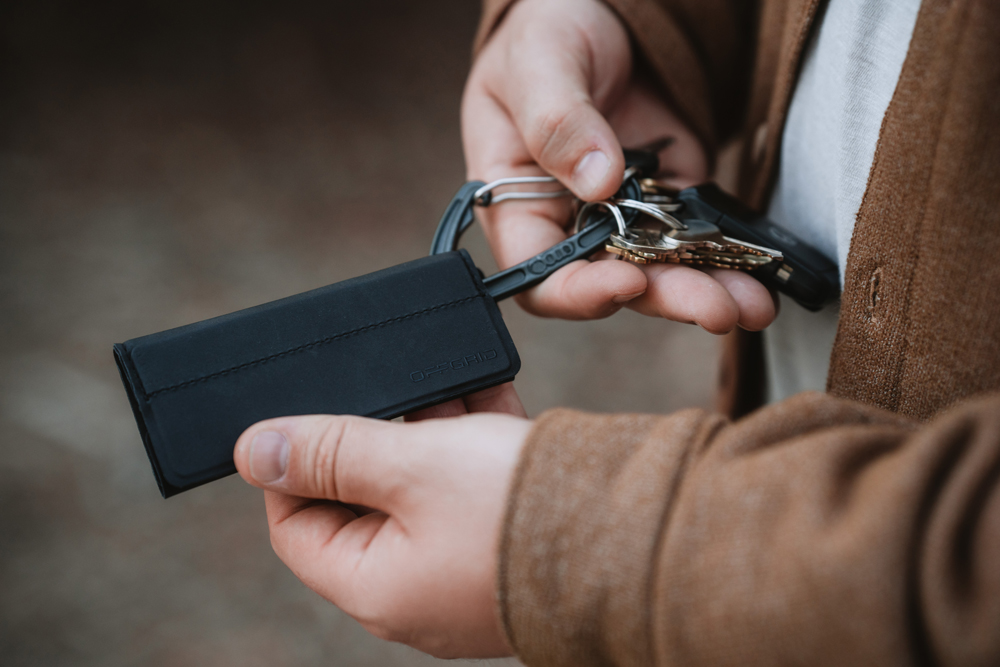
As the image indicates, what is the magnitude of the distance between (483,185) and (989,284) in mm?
649

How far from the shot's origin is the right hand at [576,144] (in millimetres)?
773

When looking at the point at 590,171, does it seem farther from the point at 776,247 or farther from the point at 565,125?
the point at 776,247

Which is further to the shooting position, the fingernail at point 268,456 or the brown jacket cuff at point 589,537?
the fingernail at point 268,456

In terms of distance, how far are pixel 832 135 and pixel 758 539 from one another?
56cm

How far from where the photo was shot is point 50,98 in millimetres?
2287

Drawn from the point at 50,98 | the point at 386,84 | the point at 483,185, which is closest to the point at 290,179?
the point at 386,84

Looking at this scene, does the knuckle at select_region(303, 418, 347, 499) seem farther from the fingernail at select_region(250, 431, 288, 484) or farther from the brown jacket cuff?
the brown jacket cuff

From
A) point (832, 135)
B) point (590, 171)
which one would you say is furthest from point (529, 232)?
point (832, 135)

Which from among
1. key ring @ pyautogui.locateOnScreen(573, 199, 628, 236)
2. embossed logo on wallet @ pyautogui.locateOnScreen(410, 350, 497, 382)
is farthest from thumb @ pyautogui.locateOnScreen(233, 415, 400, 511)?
key ring @ pyautogui.locateOnScreen(573, 199, 628, 236)

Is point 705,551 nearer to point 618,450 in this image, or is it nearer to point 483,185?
point 618,450

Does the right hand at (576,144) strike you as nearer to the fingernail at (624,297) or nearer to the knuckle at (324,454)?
the fingernail at (624,297)

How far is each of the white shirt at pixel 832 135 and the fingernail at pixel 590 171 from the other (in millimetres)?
283

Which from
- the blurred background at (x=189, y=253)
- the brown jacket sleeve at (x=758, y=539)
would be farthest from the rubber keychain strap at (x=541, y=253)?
the blurred background at (x=189, y=253)

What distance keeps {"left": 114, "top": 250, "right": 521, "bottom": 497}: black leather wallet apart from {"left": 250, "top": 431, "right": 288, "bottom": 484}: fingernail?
0.05m
